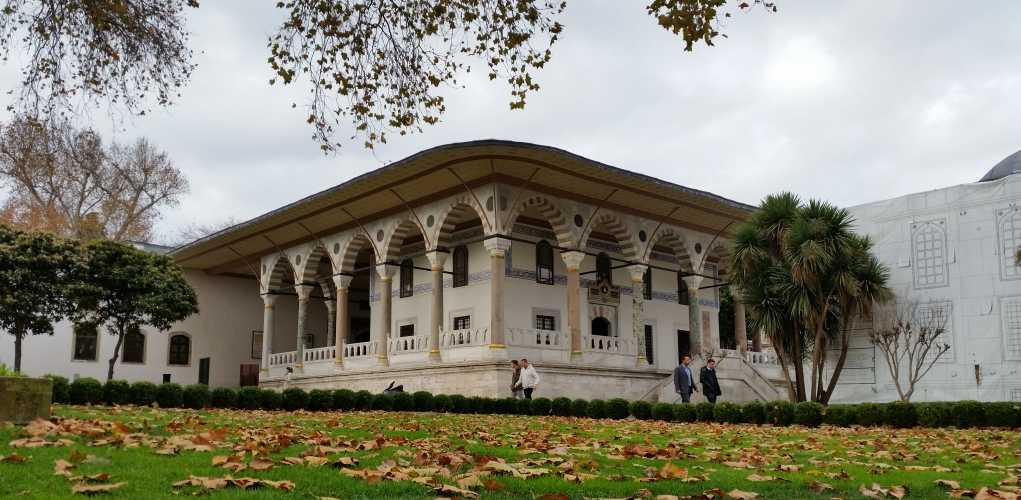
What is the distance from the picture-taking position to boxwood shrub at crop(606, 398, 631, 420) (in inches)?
653

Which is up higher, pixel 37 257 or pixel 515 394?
pixel 37 257

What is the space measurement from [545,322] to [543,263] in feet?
5.32

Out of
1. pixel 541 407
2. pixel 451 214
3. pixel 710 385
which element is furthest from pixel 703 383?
pixel 451 214

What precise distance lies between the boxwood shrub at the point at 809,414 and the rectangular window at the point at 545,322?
35.1ft

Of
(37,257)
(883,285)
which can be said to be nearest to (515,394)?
(883,285)

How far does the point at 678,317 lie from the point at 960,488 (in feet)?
75.3

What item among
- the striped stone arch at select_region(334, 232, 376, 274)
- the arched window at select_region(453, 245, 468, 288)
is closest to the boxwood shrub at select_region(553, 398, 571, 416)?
the arched window at select_region(453, 245, 468, 288)

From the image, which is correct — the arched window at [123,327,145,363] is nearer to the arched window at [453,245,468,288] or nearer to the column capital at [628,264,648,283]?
the arched window at [453,245,468,288]

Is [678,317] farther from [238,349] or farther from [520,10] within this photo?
[520,10]

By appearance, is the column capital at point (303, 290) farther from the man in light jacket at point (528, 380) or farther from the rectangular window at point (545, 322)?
the man in light jacket at point (528, 380)

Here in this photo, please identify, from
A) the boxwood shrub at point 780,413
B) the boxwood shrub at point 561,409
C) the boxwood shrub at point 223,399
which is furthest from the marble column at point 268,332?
the boxwood shrub at point 780,413

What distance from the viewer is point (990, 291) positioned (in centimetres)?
1698

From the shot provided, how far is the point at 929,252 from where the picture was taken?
18.0 m

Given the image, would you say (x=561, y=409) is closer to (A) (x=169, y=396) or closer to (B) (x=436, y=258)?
(B) (x=436, y=258)
